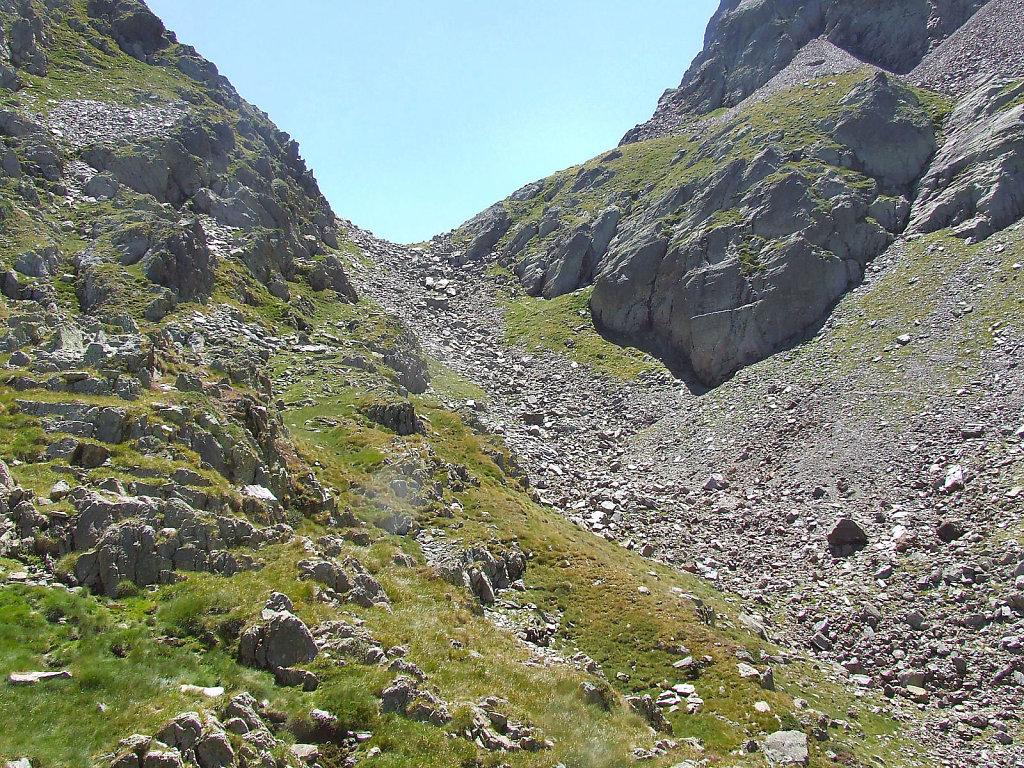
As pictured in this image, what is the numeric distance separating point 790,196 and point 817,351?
2387cm

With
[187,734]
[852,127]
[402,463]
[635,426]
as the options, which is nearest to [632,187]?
[852,127]

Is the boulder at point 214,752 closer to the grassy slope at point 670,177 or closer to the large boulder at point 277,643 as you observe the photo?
the large boulder at point 277,643

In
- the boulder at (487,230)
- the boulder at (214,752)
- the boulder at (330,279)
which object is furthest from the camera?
the boulder at (487,230)

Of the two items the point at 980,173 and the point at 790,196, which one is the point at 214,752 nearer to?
the point at 790,196

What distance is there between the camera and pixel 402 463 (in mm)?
35719

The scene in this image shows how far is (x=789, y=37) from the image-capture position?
122250 mm

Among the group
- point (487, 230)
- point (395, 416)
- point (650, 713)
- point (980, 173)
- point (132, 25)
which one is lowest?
point (650, 713)

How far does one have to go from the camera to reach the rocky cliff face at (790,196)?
2472 inches

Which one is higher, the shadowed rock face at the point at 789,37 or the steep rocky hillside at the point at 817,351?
the shadowed rock face at the point at 789,37

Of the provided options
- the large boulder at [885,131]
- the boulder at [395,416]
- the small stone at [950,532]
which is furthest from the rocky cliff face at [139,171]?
the large boulder at [885,131]

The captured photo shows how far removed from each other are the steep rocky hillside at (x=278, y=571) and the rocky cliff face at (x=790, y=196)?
31731 mm

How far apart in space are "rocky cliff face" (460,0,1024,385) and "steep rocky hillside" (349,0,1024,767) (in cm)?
33

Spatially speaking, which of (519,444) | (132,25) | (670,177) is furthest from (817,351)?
(132,25)

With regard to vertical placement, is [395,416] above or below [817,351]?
below
